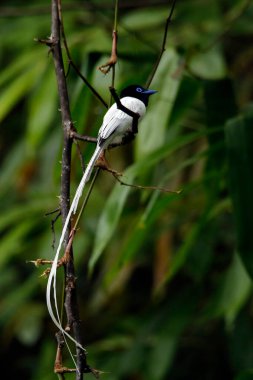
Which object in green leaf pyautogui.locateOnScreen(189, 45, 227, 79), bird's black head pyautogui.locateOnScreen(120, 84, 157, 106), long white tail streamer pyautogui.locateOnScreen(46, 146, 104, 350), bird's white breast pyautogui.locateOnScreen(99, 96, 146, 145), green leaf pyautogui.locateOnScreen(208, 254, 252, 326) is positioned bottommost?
green leaf pyautogui.locateOnScreen(208, 254, 252, 326)

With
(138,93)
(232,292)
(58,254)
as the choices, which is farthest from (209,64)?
(58,254)

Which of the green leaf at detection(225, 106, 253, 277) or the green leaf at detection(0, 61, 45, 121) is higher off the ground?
the green leaf at detection(0, 61, 45, 121)

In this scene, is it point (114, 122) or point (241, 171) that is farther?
point (241, 171)

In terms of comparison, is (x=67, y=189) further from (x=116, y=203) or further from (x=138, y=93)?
(x=116, y=203)

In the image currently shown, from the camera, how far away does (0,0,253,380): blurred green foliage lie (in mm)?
1962

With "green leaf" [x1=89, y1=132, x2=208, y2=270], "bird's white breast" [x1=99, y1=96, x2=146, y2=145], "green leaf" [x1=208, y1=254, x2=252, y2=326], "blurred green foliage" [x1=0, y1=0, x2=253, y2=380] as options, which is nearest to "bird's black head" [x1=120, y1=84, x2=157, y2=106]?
"bird's white breast" [x1=99, y1=96, x2=146, y2=145]

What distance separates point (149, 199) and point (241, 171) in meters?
0.70

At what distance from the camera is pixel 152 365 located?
2.73 metres

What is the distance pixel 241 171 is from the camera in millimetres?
1842

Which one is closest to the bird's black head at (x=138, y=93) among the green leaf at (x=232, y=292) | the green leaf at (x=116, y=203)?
the green leaf at (x=116, y=203)

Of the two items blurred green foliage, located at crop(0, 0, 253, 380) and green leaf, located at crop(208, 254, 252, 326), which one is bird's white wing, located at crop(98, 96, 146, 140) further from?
green leaf, located at crop(208, 254, 252, 326)

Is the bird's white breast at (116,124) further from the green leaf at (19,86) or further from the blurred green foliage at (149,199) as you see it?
the green leaf at (19,86)

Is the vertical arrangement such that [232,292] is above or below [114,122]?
below

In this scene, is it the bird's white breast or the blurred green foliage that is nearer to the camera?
the bird's white breast
